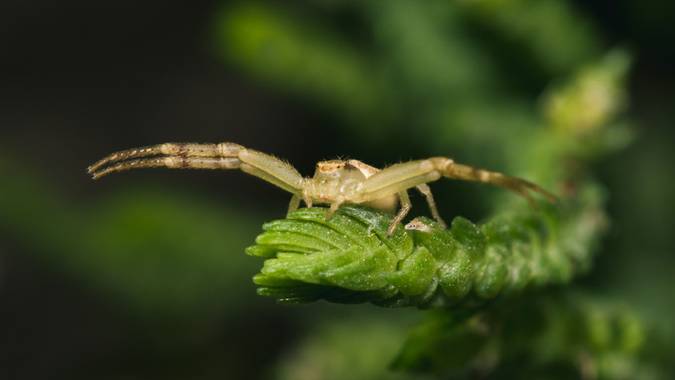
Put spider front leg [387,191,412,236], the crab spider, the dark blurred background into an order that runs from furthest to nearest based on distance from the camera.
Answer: the dark blurred background, the crab spider, spider front leg [387,191,412,236]

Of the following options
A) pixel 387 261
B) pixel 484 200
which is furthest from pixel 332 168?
pixel 484 200

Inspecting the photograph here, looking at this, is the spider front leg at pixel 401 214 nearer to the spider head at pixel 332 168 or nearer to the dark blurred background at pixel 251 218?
the spider head at pixel 332 168

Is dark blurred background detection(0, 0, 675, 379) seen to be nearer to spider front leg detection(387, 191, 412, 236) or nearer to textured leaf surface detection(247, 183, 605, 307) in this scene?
spider front leg detection(387, 191, 412, 236)

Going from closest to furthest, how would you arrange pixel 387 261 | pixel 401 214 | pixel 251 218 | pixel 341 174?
pixel 387 261 < pixel 401 214 < pixel 341 174 < pixel 251 218

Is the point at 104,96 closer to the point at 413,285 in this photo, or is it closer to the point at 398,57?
the point at 398,57

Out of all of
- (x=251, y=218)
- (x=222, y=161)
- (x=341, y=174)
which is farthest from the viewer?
(x=251, y=218)

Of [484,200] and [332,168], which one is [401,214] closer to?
[332,168]

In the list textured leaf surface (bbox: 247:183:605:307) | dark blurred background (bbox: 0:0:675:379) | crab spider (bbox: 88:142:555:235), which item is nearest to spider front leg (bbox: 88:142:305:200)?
crab spider (bbox: 88:142:555:235)

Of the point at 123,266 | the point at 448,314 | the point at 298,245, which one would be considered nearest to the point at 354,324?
the point at 123,266

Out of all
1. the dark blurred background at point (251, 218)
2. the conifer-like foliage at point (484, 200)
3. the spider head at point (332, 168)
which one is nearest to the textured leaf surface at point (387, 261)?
the conifer-like foliage at point (484, 200)
